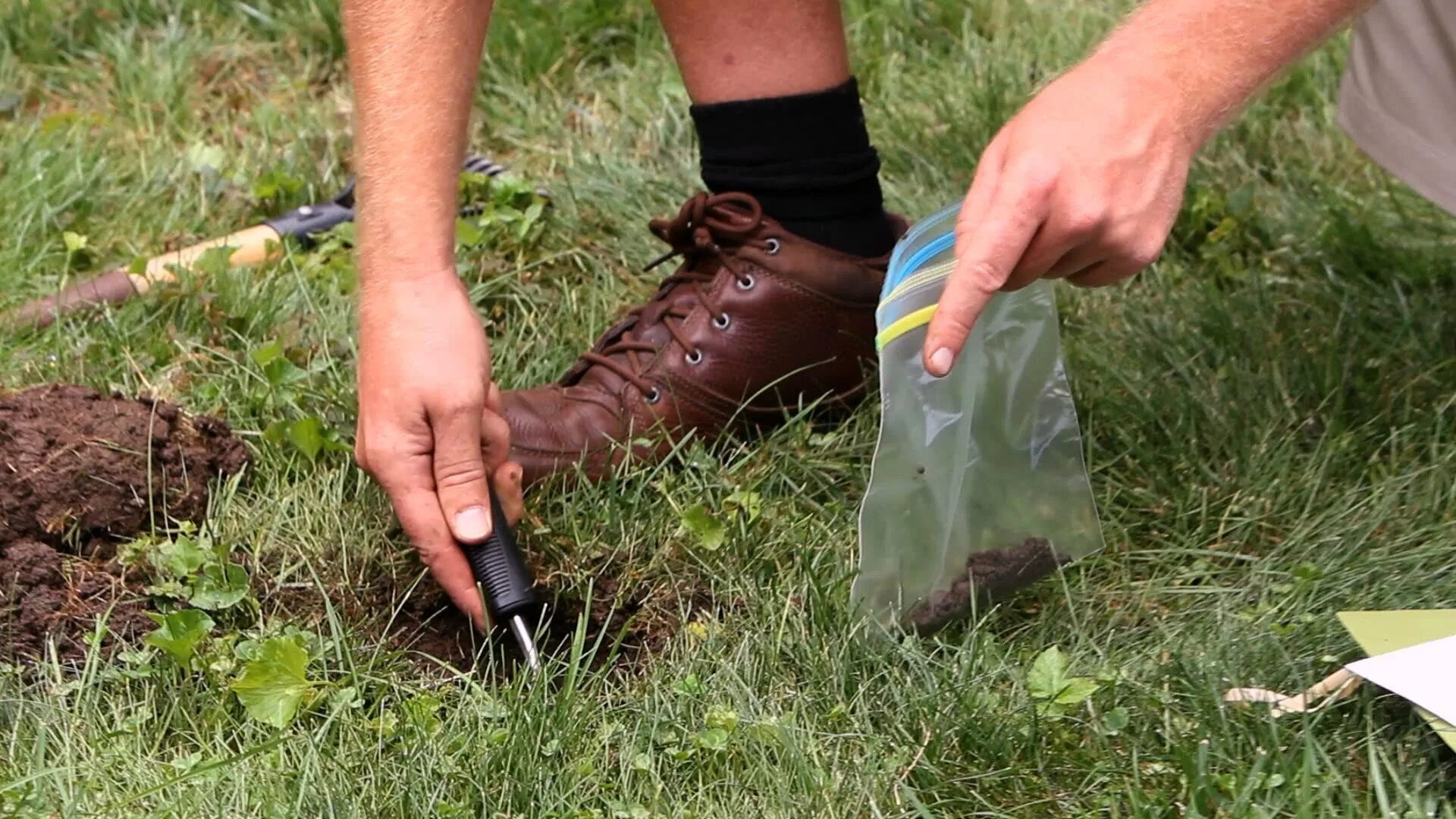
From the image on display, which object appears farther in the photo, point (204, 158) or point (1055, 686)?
point (204, 158)

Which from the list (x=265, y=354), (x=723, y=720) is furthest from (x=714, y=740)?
(x=265, y=354)

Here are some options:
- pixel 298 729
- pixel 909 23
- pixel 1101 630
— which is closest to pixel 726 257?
pixel 1101 630

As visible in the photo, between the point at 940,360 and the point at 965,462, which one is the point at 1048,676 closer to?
the point at 965,462

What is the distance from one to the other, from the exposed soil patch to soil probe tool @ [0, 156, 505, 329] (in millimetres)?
1124

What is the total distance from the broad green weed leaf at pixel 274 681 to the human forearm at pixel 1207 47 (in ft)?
2.89

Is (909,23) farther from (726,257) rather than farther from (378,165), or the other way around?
(378,165)

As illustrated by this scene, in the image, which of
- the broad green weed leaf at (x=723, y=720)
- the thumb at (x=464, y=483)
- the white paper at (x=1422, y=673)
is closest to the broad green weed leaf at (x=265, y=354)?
the thumb at (x=464, y=483)

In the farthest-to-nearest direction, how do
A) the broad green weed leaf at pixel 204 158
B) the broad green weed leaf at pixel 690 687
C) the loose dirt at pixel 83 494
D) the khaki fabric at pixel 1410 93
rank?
1. the broad green weed leaf at pixel 204 158
2. the khaki fabric at pixel 1410 93
3. the loose dirt at pixel 83 494
4. the broad green weed leaf at pixel 690 687

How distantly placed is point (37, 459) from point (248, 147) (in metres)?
1.03

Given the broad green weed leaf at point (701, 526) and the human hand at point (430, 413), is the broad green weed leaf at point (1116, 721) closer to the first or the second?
the broad green weed leaf at point (701, 526)

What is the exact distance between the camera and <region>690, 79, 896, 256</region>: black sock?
1.76 metres

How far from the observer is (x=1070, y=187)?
3.55 feet

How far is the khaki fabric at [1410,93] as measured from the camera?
1.63 meters

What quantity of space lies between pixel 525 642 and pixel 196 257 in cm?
96
